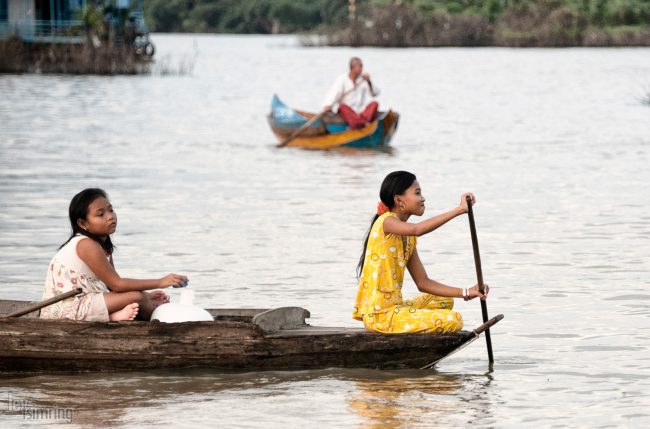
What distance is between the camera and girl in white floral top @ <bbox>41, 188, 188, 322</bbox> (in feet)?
23.0

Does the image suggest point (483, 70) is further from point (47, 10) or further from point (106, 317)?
point (106, 317)

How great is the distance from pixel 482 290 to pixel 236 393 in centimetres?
128

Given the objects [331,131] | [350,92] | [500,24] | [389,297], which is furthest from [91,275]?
[500,24]

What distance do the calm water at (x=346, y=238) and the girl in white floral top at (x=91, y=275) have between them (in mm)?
346

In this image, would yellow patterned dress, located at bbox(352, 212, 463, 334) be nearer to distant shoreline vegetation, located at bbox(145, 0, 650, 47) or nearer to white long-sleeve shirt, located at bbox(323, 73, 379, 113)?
white long-sleeve shirt, located at bbox(323, 73, 379, 113)

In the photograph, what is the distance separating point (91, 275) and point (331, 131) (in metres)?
13.1

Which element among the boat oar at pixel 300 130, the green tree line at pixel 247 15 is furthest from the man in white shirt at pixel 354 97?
the green tree line at pixel 247 15

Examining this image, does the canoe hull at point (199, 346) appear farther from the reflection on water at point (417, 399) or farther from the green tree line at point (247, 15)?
the green tree line at point (247, 15)

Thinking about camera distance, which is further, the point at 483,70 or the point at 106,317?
the point at 483,70

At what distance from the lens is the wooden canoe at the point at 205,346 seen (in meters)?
7.03

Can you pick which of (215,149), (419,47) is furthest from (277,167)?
(419,47)

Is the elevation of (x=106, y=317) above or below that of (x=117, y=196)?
above

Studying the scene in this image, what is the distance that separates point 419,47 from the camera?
217 feet

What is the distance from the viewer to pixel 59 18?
4200 centimetres
